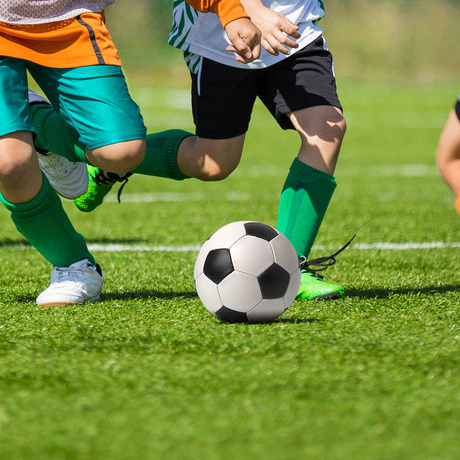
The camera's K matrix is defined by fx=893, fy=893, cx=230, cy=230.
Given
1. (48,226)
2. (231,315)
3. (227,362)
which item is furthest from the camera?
(48,226)

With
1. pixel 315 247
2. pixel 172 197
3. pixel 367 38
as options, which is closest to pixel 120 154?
pixel 315 247

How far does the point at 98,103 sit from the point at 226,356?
1.18 m

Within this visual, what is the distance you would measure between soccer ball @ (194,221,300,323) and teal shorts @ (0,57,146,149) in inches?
20.9

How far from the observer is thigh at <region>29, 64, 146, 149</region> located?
10.3ft

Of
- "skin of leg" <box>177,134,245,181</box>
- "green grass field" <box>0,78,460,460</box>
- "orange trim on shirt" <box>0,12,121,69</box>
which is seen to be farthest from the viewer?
"skin of leg" <box>177,134,245,181</box>

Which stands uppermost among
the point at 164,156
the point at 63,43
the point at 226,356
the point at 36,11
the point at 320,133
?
the point at 36,11

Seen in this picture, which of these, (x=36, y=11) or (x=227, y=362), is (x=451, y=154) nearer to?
(x=227, y=362)

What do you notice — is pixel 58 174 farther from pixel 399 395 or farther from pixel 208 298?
pixel 399 395

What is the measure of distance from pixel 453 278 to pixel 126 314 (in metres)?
1.45

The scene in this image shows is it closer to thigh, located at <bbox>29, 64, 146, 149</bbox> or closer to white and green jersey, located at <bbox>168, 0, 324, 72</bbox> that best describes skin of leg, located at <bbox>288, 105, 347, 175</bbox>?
white and green jersey, located at <bbox>168, 0, 324, 72</bbox>

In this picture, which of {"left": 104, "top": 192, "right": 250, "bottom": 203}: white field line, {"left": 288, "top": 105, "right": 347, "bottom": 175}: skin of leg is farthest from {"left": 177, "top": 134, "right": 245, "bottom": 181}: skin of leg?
{"left": 104, "top": 192, "right": 250, "bottom": 203}: white field line

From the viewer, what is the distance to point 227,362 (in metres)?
2.31

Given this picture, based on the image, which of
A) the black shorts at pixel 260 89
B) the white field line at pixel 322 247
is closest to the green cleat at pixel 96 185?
the black shorts at pixel 260 89

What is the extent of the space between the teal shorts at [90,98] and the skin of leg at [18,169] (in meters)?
0.07
